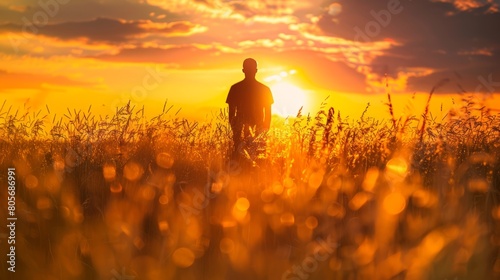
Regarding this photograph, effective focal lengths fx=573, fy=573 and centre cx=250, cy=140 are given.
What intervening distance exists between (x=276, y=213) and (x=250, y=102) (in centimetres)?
554

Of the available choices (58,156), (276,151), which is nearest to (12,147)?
(58,156)

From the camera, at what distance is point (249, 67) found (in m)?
9.88

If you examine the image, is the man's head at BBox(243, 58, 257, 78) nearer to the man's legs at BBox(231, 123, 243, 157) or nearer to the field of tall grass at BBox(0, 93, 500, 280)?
the man's legs at BBox(231, 123, 243, 157)

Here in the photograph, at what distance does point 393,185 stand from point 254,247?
145 centimetres

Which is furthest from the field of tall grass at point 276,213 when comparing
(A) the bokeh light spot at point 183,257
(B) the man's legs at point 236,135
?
(B) the man's legs at point 236,135

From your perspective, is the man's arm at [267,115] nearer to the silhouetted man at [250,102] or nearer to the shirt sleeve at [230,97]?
the silhouetted man at [250,102]

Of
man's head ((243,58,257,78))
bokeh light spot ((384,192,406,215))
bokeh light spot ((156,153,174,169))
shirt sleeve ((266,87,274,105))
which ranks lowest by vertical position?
bokeh light spot ((384,192,406,215))

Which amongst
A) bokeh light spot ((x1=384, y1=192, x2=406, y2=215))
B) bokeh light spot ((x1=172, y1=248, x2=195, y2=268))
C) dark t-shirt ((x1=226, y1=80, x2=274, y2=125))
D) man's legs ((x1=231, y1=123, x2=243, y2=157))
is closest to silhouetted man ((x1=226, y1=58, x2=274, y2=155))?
dark t-shirt ((x1=226, y1=80, x2=274, y2=125))

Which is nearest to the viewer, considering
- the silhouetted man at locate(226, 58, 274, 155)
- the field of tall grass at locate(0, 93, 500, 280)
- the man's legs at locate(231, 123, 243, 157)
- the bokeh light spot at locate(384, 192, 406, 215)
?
the field of tall grass at locate(0, 93, 500, 280)

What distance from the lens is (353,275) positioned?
10.1ft

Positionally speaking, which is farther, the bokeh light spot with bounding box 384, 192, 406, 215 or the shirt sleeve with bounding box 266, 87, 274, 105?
the shirt sleeve with bounding box 266, 87, 274, 105

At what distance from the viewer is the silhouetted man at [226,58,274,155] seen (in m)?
9.76

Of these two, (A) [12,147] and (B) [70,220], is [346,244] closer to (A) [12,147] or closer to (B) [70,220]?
(B) [70,220]

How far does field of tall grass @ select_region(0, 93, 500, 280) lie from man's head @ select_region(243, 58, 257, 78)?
8.70 ft
